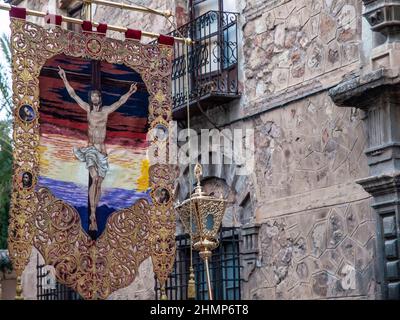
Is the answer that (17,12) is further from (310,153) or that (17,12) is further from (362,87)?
(310,153)

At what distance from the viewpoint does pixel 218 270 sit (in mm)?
12523

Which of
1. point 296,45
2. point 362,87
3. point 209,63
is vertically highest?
point 209,63

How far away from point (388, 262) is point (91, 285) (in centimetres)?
272

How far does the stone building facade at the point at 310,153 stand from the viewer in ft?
32.9

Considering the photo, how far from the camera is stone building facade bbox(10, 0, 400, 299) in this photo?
10.0 meters

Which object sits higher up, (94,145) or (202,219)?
(94,145)

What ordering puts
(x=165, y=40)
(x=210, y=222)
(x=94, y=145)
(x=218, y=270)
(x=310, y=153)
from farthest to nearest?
1. (x=218, y=270)
2. (x=310, y=153)
3. (x=165, y=40)
4. (x=94, y=145)
5. (x=210, y=222)

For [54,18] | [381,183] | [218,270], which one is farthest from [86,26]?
[218,270]

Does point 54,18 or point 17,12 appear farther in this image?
point 54,18

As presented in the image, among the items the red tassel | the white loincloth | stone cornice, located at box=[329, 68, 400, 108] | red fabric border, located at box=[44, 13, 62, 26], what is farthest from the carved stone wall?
the red tassel

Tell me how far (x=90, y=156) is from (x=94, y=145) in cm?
12

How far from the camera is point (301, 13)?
11406 millimetres

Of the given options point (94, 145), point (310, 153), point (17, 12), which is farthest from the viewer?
point (310, 153)
